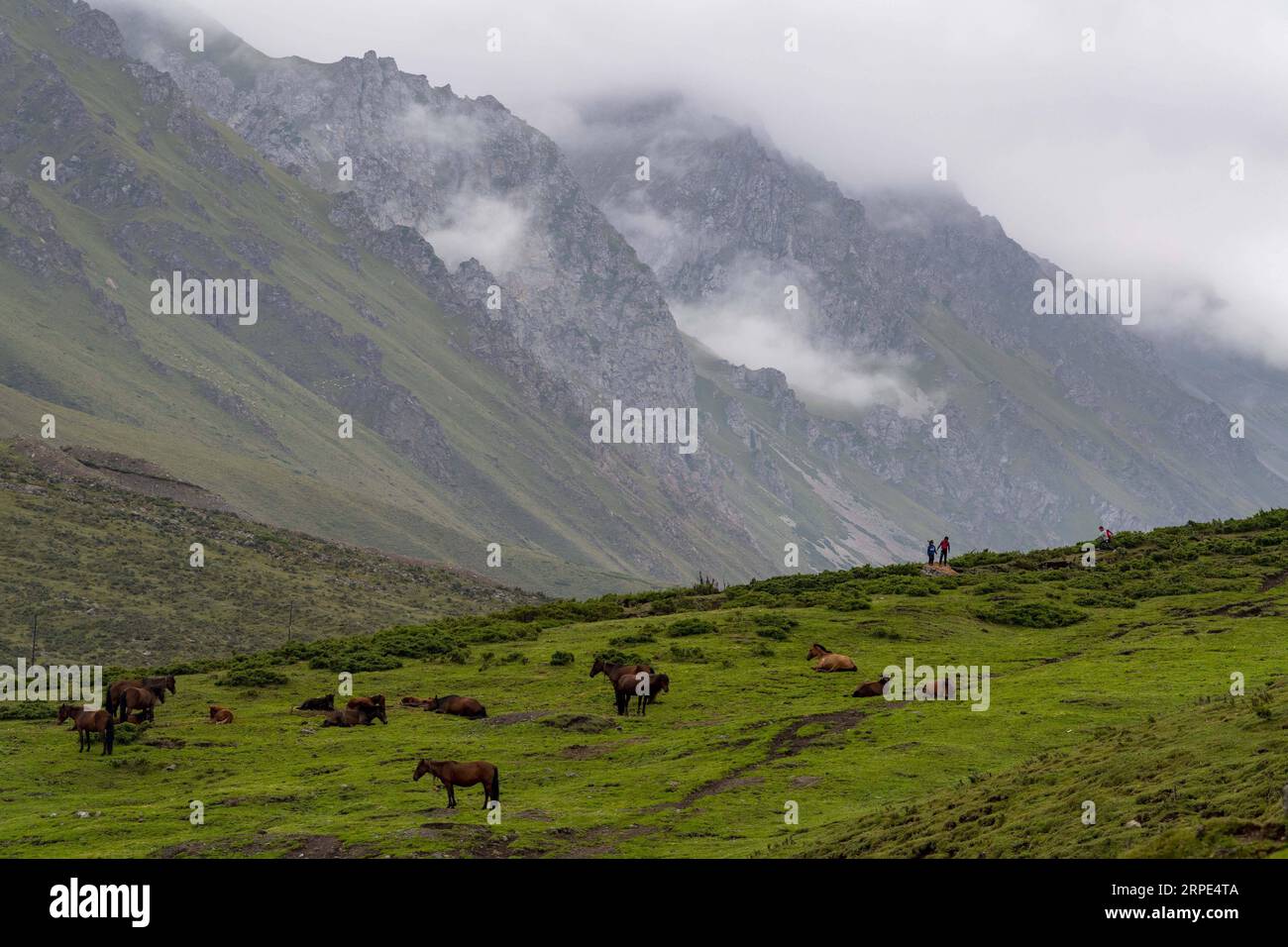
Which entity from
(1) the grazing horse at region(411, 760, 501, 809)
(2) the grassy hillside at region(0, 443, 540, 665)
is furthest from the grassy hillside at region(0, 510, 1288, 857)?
(2) the grassy hillside at region(0, 443, 540, 665)

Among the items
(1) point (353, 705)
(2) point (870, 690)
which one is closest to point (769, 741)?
(2) point (870, 690)

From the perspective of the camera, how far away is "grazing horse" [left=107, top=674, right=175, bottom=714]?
47.8 metres

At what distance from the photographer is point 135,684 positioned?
49188 mm

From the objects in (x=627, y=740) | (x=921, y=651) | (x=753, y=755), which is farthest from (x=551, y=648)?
(x=753, y=755)

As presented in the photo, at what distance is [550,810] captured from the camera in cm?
3416

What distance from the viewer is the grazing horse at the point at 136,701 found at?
158 ft

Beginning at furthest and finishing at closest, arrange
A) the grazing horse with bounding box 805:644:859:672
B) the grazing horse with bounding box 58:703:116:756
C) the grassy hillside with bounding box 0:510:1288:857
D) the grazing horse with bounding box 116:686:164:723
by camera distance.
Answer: the grazing horse with bounding box 805:644:859:672 < the grazing horse with bounding box 116:686:164:723 < the grazing horse with bounding box 58:703:116:756 < the grassy hillside with bounding box 0:510:1288:857

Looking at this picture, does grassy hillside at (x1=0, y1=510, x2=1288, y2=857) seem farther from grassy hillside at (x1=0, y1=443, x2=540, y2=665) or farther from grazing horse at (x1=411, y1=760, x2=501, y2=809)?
grassy hillside at (x1=0, y1=443, x2=540, y2=665)

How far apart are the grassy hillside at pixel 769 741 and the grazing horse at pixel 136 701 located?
0.88 m

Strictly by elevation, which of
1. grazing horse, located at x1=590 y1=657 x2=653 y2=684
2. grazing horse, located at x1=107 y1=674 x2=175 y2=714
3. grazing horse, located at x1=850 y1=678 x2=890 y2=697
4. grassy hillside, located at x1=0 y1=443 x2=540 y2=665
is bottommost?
grazing horse, located at x1=850 y1=678 x2=890 y2=697

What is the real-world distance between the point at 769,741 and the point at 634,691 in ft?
27.1

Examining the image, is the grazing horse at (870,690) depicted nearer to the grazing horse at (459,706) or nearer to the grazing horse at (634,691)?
the grazing horse at (634,691)

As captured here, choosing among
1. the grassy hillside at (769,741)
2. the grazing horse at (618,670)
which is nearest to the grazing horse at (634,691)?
the grazing horse at (618,670)

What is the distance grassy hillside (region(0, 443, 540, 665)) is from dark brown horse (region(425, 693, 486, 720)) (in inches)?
2351
